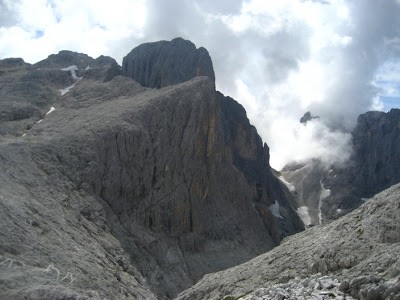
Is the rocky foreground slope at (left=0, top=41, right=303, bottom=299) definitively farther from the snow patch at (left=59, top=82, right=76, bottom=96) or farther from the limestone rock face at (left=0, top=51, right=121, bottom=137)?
the limestone rock face at (left=0, top=51, right=121, bottom=137)

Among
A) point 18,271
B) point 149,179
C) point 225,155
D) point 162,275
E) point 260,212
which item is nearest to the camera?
point 18,271

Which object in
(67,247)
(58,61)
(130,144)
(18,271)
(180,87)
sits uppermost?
(58,61)

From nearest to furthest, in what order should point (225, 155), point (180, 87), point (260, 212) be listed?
point (180, 87), point (225, 155), point (260, 212)

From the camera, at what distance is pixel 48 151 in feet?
305

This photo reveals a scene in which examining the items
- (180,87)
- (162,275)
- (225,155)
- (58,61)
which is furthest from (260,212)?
(58,61)

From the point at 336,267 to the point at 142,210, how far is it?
6389 cm

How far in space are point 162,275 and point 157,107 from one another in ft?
138

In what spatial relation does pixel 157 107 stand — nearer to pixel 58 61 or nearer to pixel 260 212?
pixel 260 212

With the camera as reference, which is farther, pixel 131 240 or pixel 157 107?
pixel 157 107

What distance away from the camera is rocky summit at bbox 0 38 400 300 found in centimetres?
4171

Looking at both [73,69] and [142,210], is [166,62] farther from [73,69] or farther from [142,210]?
[142,210]

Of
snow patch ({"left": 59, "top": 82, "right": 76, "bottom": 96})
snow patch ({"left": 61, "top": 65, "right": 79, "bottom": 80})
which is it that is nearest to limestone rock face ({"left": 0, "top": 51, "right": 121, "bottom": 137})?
snow patch ({"left": 59, "top": 82, "right": 76, "bottom": 96})

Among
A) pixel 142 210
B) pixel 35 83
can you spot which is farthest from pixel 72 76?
pixel 142 210

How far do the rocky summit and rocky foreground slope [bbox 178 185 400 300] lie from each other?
5.6 inches
